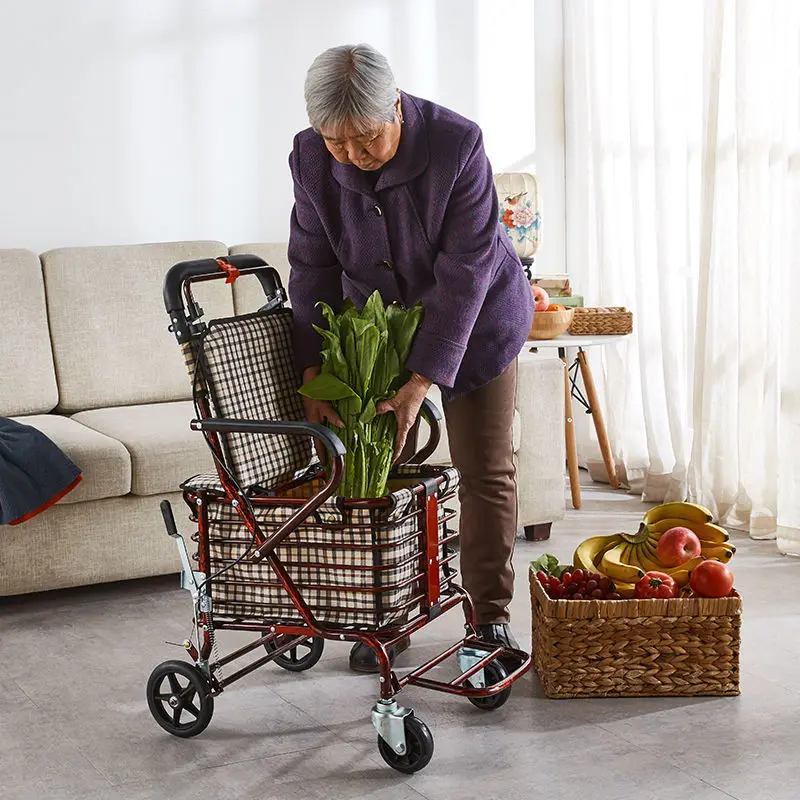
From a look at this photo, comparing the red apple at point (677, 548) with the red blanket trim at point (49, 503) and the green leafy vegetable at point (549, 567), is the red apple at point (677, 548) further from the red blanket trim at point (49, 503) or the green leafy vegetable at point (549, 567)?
the red blanket trim at point (49, 503)

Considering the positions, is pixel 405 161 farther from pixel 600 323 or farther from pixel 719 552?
pixel 600 323

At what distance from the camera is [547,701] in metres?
2.42

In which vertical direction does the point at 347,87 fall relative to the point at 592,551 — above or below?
above

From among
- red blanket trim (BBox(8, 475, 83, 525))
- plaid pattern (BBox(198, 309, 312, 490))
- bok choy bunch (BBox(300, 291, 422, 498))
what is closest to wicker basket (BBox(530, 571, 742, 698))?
bok choy bunch (BBox(300, 291, 422, 498))

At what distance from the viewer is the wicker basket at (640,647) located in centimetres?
237

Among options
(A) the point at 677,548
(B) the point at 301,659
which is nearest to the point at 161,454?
(B) the point at 301,659

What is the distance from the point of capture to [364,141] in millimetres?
2154

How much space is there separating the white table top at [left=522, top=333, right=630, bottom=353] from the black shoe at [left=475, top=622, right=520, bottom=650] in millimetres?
1545

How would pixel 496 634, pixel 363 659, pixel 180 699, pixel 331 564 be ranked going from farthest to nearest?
pixel 363 659, pixel 496 634, pixel 180 699, pixel 331 564

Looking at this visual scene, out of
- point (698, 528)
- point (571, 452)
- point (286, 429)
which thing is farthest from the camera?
point (571, 452)

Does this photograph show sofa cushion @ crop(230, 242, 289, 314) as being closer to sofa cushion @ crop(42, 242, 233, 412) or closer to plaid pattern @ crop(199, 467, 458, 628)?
sofa cushion @ crop(42, 242, 233, 412)

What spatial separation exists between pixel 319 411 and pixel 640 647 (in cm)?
79

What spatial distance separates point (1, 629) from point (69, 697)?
55 cm

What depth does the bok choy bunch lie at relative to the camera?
7.12 feet
